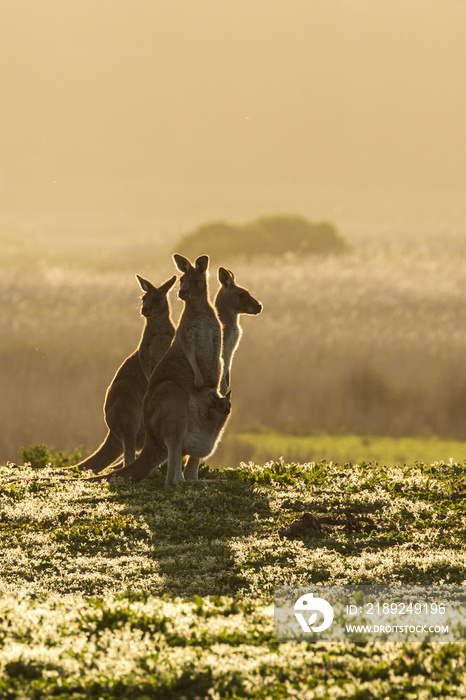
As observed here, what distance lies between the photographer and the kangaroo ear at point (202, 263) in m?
16.3

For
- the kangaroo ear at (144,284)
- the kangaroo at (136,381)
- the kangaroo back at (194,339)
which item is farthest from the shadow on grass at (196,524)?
the kangaroo ear at (144,284)

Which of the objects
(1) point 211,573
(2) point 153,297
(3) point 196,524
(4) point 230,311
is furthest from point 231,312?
(1) point 211,573

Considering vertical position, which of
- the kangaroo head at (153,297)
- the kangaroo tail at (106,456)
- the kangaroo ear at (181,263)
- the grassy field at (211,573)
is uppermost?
the kangaroo ear at (181,263)

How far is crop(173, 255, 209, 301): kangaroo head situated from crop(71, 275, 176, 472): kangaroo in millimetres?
967

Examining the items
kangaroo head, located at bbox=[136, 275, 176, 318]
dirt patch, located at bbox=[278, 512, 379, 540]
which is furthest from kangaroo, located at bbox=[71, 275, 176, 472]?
dirt patch, located at bbox=[278, 512, 379, 540]

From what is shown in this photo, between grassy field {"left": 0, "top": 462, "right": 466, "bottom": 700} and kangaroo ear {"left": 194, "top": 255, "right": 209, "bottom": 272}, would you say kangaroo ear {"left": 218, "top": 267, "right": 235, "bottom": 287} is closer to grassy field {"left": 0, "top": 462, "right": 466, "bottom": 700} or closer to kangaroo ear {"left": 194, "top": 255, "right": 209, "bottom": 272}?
kangaroo ear {"left": 194, "top": 255, "right": 209, "bottom": 272}

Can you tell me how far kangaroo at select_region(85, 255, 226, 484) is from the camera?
603 inches

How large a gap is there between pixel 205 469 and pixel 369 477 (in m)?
3.28

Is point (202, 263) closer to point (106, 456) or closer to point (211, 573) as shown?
point (106, 456)

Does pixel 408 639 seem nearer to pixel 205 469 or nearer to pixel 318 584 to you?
pixel 318 584

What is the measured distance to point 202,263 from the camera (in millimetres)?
16297

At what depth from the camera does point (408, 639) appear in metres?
8.45

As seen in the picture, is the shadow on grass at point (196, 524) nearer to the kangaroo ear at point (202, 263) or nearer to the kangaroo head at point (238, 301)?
the kangaroo head at point (238, 301)

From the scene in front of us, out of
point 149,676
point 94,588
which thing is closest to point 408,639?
point 149,676
